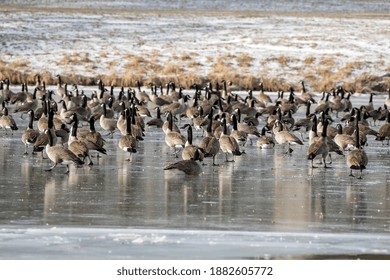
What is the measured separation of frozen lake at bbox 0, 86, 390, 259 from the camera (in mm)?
10555

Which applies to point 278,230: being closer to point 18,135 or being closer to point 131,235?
point 131,235

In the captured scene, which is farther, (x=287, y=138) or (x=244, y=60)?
(x=244, y=60)

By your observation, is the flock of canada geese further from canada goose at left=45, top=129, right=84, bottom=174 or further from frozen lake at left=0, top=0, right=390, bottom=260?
frozen lake at left=0, top=0, right=390, bottom=260

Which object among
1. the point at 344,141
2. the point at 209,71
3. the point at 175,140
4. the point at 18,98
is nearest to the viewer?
the point at 175,140

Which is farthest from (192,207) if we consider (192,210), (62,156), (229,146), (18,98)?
(18,98)

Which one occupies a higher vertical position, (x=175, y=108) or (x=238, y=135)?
(x=238, y=135)

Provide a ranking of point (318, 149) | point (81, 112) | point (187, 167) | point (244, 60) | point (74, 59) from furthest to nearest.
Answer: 1. point (244, 60)
2. point (74, 59)
3. point (81, 112)
4. point (318, 149)
5. point (187, 167)

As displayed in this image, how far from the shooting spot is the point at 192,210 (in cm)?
1302

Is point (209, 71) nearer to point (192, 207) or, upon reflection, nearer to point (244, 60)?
point (244, 60)

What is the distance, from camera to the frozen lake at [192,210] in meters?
10.6

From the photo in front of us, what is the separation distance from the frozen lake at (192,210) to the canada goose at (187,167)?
177mm

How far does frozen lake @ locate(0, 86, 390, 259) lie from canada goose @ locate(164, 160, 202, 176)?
0.58 ft

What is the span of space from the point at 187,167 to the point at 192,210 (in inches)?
121
